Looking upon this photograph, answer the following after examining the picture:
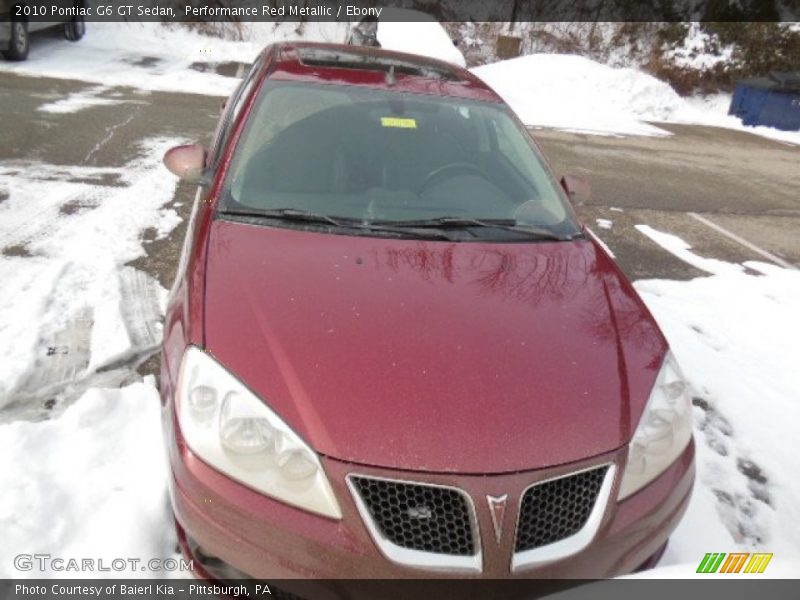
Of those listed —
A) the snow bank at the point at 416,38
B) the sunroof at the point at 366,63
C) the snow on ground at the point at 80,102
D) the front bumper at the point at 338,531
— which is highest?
the snow bank at the point at 416,38

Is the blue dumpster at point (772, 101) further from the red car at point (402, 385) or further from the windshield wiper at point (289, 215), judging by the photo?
the windshield wiper at point (289, 215)

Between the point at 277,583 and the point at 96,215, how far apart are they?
3812mm

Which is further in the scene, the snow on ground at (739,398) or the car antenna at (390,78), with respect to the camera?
the car antenna at (390,78)

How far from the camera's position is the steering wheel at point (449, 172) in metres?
2.78

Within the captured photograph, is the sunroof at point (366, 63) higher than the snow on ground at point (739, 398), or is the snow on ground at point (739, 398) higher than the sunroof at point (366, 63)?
the sunroof at point (366, 63)

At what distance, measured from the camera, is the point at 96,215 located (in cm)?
465

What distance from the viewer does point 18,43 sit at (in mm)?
10039

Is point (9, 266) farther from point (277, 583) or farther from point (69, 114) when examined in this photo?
point (69, 114)

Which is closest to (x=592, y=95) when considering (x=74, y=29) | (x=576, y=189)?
(x=74, y=29)

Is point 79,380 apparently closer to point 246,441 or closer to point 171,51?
point 246,441

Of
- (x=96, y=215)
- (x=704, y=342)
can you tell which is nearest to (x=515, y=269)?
(x=704, y=342)

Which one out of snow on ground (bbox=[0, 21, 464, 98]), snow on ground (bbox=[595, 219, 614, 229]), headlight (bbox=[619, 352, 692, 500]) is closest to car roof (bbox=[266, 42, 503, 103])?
headlight (bbox=[619, 352, 692, 500])

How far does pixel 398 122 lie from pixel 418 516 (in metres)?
1.93

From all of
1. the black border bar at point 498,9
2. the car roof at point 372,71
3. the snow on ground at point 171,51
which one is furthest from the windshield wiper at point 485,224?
the black border bar at point 498,9
